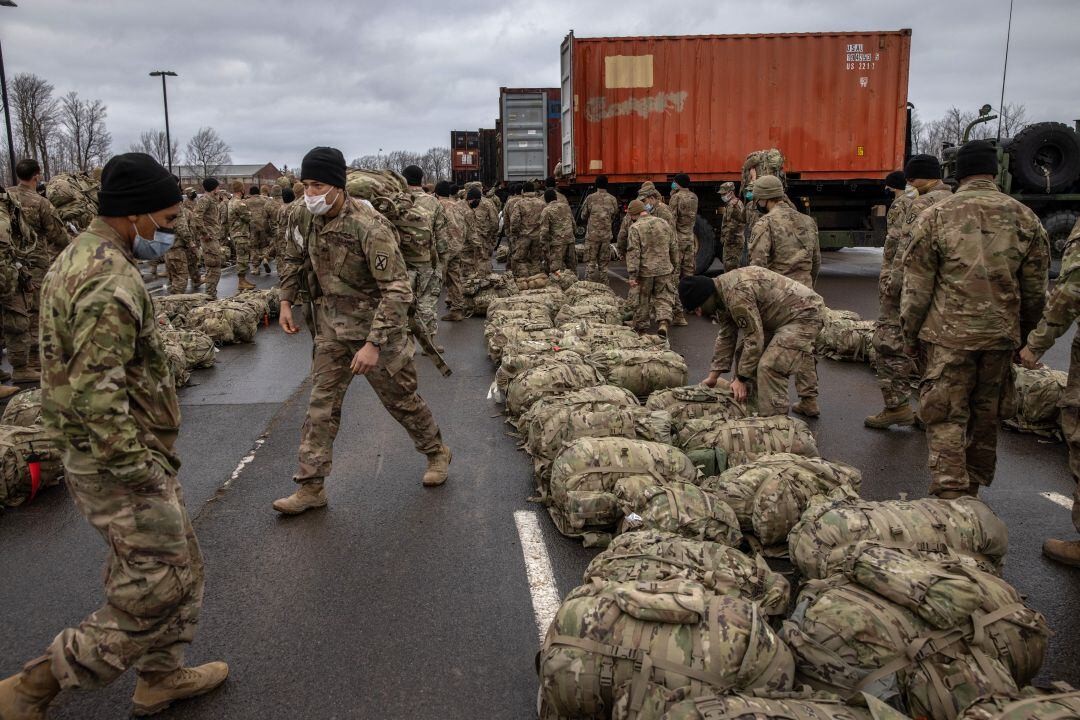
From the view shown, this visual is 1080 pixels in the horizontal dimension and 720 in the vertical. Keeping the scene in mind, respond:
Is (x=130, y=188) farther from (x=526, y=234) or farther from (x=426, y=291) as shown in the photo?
(x=526, y=234)

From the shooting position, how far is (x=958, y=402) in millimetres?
4273

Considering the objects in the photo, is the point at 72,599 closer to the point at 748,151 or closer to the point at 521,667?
the point at 521,667

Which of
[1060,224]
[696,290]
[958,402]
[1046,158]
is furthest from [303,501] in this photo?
[1046,158]

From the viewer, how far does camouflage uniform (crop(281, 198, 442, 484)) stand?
440 centimetres

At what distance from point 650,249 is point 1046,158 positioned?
31.5 feet

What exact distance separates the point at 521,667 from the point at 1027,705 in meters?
1.78

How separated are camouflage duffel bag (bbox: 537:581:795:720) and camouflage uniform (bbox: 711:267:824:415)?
2.97 meters

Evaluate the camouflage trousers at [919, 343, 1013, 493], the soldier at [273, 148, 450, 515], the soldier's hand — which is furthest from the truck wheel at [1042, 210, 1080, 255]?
the soldier's hand

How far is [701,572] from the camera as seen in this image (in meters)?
2.82

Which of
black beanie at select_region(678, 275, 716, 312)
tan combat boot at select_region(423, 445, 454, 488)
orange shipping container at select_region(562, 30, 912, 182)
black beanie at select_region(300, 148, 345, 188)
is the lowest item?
tan combat boot at select_region(423, 445, 454, 488)

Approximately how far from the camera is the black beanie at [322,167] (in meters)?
4.25

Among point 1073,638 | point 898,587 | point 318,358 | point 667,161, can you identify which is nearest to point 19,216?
point 318,358

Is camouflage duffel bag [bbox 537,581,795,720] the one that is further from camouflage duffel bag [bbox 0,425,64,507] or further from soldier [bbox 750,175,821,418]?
soldier [bbox 750,175,821,418]

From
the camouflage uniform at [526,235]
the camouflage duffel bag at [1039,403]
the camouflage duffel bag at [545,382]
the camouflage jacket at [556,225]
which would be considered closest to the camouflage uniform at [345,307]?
the camouflage duffel bag at [545,382]
